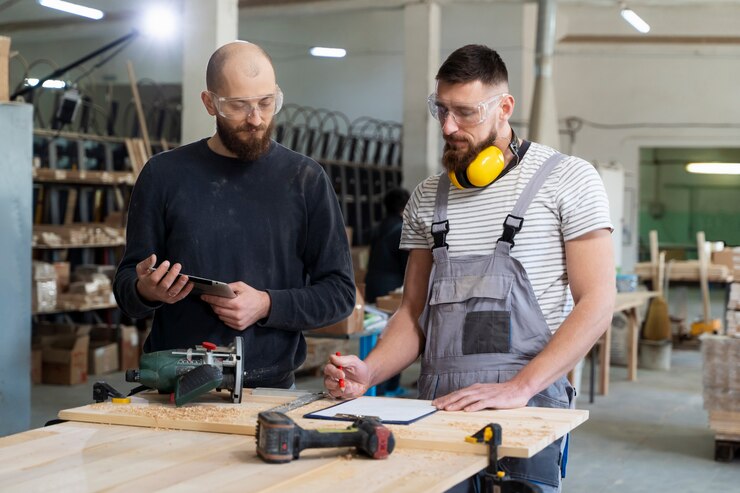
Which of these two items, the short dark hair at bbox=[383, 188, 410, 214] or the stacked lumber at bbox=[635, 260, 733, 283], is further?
the stacked lumber at bbox=[635, 260, 733, 283]

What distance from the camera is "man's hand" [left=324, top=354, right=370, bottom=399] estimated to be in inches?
90.2

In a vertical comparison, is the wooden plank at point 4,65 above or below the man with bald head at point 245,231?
above

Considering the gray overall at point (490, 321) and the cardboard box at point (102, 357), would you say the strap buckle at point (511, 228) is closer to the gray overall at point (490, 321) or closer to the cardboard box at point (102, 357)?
the gray overall at point (490, 321)

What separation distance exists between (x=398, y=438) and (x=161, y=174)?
3.40 feet

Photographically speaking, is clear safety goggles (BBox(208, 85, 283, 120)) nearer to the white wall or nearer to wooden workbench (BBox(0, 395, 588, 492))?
wooden workbench (BBox(0, 395, 588, 492))

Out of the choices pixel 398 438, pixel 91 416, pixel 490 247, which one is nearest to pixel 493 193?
pixel 490 247

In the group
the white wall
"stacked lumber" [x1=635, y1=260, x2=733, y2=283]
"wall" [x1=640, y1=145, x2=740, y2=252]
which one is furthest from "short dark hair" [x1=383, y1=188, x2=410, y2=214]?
"wall" [x1=640, y1=145, x2=740, y2=252]

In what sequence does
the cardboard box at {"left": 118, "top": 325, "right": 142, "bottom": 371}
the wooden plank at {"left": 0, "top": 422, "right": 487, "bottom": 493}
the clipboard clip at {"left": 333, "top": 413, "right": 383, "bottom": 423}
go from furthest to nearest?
the cardboard box at {"left": 118, "top": 325, "right": 142, "bottom": 371} < the clipboard clip at {"left": 333, "top": 413, "right": 383, "bottom": 423} < the wooden plank at {"left": 0, "top": 422, "right": 487, "bottom": 493}

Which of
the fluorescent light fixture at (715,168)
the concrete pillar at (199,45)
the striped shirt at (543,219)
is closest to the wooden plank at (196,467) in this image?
the striped shirt at (543,219)

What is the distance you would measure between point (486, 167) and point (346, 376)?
59 cm

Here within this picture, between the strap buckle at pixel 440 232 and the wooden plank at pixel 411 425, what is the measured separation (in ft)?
1.53

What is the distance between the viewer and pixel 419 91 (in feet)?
36.2

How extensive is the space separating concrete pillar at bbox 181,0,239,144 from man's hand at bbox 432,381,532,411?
581 centimetres

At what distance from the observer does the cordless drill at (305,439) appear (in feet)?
5.61
